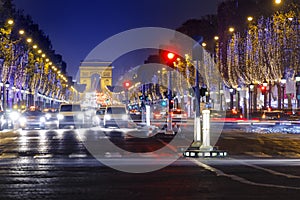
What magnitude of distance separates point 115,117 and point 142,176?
113 ft

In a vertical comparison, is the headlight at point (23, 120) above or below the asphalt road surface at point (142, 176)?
above

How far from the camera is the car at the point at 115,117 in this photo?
50.7 meters

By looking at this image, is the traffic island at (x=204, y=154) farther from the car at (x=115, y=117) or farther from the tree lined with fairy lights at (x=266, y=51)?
the tree lined with fairy lights at (x=266, y=51)

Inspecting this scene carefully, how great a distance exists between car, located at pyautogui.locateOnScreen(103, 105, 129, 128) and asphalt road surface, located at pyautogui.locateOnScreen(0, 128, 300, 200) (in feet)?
86.0

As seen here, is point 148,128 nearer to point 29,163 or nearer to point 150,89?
point 29,163

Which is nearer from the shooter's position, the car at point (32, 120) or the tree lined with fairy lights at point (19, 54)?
the car at point (32, 120)

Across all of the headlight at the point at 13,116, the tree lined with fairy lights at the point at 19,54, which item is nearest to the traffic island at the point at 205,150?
the headlight at the point at 13,116

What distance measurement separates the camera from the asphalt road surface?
42.5 ft

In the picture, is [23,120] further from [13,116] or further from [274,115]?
[274,115]

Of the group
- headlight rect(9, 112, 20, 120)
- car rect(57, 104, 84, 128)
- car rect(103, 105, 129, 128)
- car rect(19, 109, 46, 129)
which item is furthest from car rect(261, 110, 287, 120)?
car rect(19, 109, 46, 129)

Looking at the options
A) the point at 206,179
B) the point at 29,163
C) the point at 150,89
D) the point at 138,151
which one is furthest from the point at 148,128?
the point at 150,89

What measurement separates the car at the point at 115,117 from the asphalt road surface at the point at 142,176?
26.2 m

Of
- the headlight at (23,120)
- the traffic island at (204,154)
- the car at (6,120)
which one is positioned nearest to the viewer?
the traffic island at (204,154)

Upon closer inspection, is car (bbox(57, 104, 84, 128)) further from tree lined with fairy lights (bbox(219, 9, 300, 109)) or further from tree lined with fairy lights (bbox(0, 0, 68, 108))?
tree lined with fairy lights (bbox(219, 9, 300, 109))
